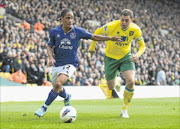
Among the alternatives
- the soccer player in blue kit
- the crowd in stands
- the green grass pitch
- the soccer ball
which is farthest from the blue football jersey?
the crowd in stands

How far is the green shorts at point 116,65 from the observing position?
980cm

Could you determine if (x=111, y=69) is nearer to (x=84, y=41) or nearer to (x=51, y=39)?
(x=51, y=39)

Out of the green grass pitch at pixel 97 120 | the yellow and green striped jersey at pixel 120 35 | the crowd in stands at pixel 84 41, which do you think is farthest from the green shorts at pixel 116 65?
the crowd in stands at pixel 84 41

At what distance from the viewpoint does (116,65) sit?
399 inches

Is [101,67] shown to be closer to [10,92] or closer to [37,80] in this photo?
[37,80]

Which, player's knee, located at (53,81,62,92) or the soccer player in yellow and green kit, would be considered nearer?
player's knee, located at (53,81,62,92)

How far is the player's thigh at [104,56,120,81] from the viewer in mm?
10133

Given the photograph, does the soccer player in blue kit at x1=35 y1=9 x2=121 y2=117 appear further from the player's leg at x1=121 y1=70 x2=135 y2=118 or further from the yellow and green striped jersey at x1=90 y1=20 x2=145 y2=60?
the player's leg at x1=121 y1=70 x2=135 y2=118

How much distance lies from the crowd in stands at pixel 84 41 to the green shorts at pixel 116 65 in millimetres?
8216

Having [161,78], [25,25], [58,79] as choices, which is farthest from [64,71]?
[161,78]

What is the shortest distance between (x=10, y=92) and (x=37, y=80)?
1.74m

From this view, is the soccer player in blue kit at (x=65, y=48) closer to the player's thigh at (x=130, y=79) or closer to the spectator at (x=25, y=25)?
the player's thigh at (x=130, y=79)

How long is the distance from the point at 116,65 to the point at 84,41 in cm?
1391

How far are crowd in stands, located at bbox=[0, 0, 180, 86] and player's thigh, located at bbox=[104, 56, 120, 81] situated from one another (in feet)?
26.8
